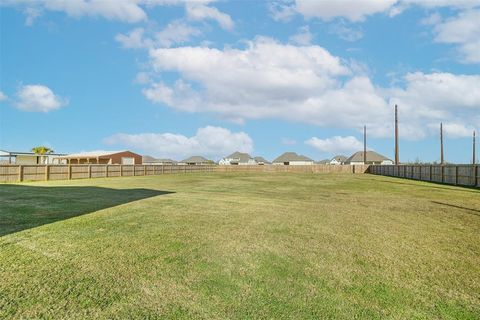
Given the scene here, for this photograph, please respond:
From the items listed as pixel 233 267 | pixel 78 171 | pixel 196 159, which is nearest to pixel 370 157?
pixel 196 159

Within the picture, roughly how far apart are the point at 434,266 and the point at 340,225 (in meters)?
2.51

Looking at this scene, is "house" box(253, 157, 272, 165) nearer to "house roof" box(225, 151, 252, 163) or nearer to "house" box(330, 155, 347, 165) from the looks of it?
"house roof" box(225, 151, 252, 163)

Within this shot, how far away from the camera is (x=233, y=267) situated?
12.9 ft

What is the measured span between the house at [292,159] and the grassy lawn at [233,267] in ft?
255

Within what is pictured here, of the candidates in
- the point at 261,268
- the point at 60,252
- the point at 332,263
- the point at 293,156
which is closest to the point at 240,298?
the point at 261,268

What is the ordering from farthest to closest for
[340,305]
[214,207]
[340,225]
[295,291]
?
1. [214,207]
2. [340,225]
3. [295,291]
4. [340,305]

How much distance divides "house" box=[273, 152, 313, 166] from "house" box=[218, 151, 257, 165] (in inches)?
306

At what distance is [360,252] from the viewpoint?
15.5ft

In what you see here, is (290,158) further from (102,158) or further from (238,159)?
(102,158)

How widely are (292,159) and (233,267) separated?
271ft

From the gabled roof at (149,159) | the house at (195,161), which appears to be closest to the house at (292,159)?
the house at (195,161)

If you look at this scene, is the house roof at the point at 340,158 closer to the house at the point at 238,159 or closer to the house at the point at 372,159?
the house at the point at 372,159

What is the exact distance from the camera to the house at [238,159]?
88438 mm

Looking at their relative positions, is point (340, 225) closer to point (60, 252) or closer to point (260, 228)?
point (260, 228)
